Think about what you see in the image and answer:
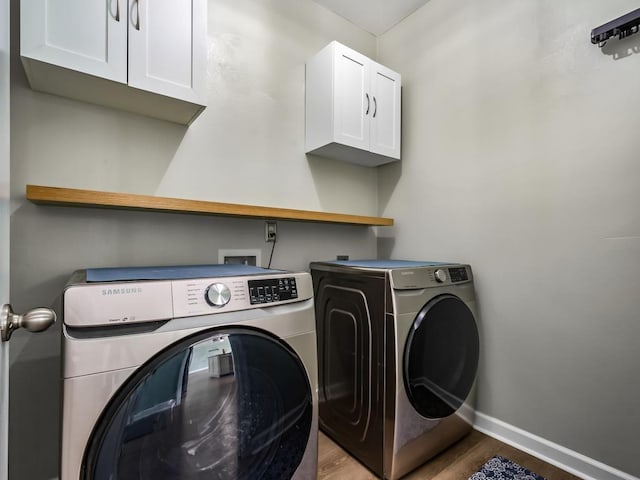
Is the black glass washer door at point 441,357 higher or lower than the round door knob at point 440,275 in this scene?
lower

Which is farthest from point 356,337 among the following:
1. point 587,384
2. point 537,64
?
point 537,64

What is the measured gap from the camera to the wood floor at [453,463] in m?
1.45

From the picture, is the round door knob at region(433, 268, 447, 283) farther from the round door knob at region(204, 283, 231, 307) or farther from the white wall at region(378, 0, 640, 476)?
the round door knob at region(204, 283, 231, 307)

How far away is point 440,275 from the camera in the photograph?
1.58 m

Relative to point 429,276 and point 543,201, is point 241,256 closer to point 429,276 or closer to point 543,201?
point 429,276

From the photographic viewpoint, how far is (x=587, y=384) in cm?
146

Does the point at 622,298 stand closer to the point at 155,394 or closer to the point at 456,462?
the point at 456,462

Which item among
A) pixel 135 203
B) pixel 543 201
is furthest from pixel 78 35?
pixel 543 201

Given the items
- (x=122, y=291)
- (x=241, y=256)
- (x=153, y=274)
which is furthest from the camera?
(x=241, y=256)

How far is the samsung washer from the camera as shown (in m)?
1.39

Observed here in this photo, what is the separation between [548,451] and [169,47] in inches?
100

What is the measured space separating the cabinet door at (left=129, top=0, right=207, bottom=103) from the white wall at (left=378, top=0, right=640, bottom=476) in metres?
1.48

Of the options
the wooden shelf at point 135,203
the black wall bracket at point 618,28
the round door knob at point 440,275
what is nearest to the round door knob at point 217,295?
the wooden shelf at point 135,203

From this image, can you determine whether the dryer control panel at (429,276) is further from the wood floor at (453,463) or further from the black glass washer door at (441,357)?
the wood floor at (453,463)
